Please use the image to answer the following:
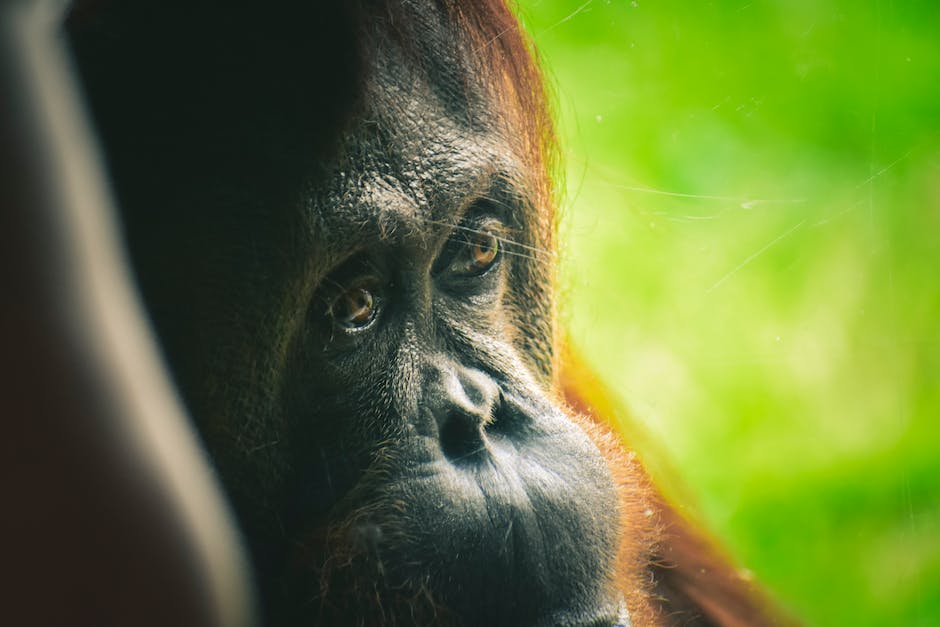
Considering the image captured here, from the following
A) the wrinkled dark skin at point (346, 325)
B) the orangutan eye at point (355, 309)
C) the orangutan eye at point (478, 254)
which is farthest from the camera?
the orangutan eye at point (478, 254)

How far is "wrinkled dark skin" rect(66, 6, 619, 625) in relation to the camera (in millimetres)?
883

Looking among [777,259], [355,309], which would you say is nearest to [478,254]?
[355,309]

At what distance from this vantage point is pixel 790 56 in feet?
3.28

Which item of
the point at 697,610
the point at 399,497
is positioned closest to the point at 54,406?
the point at 399,497

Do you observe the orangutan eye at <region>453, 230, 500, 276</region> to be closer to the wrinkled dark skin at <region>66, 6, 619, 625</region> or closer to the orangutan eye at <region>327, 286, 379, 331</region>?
the wrinkled dark skin at <region>66, 6, 619, 625</region>

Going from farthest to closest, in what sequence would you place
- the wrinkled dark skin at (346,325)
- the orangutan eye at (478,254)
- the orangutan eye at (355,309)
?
the orangutan eye at (478,254) → the orangutan eye at (355,309) → the wrinkled dark skin at (346,325)

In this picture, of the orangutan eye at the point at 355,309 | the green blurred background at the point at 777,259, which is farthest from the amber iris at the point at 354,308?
the green blurred background at the point at 777,259

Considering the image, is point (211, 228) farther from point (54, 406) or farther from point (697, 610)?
point (697, 610)

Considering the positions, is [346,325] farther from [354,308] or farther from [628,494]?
[628,494]

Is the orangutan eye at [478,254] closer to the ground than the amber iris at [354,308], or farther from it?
farther from it

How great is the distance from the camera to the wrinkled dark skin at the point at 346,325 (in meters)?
0.88

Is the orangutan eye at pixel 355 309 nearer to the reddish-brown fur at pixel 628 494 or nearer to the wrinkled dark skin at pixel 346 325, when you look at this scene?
the wrinkled dark skin at pixel 346 325

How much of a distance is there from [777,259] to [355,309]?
0.50 metres

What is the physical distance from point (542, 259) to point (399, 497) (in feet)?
1.44
